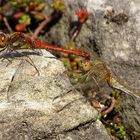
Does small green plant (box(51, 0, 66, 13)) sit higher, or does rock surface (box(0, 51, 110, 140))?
small green plant (box(51, 0, 66, 13))

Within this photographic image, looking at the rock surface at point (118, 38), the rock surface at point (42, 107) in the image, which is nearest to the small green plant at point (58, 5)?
the rock surface at point (118, 38)

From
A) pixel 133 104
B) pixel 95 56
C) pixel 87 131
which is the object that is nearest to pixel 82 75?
pixel 95 56

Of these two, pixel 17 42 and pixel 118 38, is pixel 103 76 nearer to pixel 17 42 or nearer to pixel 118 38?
pixel 118 38

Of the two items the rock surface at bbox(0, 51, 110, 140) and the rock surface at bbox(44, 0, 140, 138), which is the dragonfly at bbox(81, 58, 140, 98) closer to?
the rock surface at bbox(44, 0, 140, 138)

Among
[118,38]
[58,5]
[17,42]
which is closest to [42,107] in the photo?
[17,42]

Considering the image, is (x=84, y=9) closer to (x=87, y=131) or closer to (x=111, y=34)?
(x=111, y=34)

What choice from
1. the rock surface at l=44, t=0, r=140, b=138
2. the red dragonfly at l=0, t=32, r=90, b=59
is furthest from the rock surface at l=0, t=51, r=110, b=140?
the rock surface at l=44, t=0, r=140, b=138
